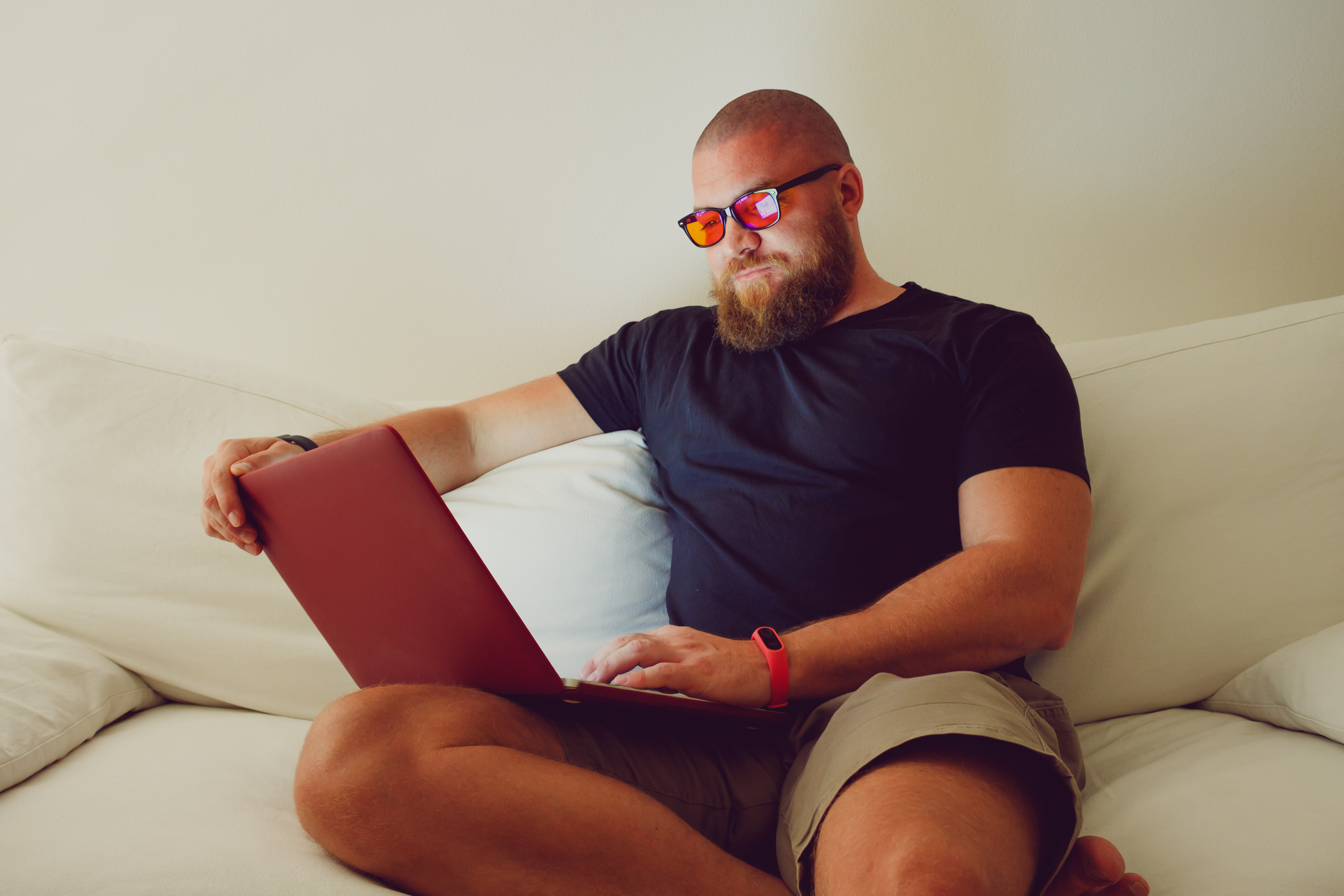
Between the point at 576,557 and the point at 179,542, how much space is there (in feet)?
1.87

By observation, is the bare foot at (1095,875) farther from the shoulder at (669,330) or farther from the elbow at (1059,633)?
the shoulder at (669,330)

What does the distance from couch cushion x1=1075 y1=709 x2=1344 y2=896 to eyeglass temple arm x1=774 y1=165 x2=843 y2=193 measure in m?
0.95

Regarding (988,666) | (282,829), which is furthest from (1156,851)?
(282,829)

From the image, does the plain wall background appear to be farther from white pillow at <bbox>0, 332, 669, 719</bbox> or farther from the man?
white pillow at <bbox>0, 332, 669, 719</bbox>

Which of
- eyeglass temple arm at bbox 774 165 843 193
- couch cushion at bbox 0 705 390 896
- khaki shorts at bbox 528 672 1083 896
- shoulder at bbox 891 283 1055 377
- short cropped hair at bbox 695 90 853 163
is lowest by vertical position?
khaki shorts at bbox 528 672 1083 896

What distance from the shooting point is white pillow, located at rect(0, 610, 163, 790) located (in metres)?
0.86

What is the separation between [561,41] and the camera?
155 centimetres

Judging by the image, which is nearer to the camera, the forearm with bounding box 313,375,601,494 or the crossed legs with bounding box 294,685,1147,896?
the crossed legs with bounding box 294,685,1147,896

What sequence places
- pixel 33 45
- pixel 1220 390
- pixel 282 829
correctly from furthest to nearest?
1. pixel 33 45
2. pixel 1220 390
3. pixel 282 829

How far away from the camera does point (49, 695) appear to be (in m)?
0.95

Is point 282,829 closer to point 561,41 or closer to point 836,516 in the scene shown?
point 836,516

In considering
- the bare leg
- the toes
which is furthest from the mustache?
the toes

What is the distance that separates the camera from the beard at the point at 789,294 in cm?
124

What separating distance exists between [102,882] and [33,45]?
66.3 inches
